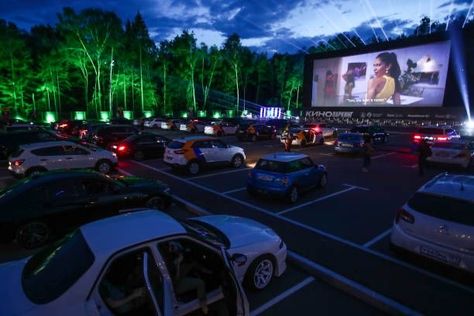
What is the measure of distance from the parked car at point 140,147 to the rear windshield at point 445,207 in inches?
584

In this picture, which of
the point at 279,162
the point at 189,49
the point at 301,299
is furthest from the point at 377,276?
the point at 189,49

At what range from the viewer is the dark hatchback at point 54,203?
6.98m

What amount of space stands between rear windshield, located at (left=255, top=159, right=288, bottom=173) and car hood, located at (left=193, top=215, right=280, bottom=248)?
182 inches

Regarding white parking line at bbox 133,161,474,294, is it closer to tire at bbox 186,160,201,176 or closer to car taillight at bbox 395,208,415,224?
car taillight at bbox 395,208,415,224

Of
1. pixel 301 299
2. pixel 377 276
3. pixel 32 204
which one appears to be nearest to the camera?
pixel 301 299

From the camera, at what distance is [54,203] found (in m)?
7.34

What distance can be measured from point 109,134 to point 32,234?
552 inches

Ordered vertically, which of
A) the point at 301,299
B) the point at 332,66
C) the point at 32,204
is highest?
the point at 332,66

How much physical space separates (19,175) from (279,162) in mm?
9831

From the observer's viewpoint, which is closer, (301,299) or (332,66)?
(301,299)

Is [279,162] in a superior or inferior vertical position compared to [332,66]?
inferior

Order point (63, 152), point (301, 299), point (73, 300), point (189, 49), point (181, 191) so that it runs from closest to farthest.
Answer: point (73, 300) → point (301, 299) → point (181, 191) → point (63, 152) → point (189, 49)

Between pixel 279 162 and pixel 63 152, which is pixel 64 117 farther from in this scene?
pixel 279 162

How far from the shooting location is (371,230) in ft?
28.1
